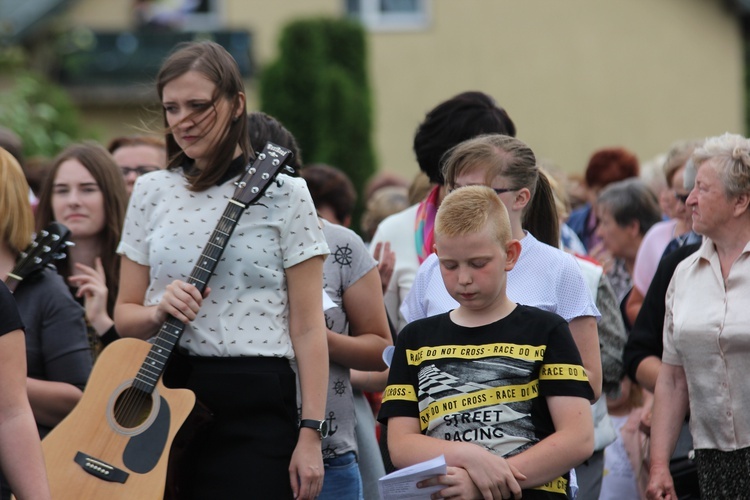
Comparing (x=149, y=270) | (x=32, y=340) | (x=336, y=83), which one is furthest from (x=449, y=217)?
(x=336, y=83)

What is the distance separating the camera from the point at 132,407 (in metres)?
4.16

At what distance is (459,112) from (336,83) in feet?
45.1

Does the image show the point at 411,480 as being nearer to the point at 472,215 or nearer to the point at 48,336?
the point at 472,215

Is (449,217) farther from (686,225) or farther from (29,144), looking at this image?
(29,144)

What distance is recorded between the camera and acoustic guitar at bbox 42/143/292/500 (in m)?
4.04

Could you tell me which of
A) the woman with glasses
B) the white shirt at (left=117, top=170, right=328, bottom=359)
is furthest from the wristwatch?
the woman with glasses

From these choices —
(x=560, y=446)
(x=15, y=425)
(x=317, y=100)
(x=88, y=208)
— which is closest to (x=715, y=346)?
(x=560, y=446)

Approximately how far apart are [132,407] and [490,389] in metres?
1.24

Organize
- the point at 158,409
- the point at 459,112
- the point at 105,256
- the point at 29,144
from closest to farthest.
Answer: the point at 158,409 < the point at 459,112 < the point at 105,256 < the point at 29,144

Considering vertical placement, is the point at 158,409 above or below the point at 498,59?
below

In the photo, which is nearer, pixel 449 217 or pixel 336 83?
pixel 449 217

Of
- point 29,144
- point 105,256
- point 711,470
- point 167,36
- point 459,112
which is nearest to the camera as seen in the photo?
point 711,470

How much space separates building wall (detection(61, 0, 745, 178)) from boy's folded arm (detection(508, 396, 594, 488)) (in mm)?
20463

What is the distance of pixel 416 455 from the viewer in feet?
12.6
